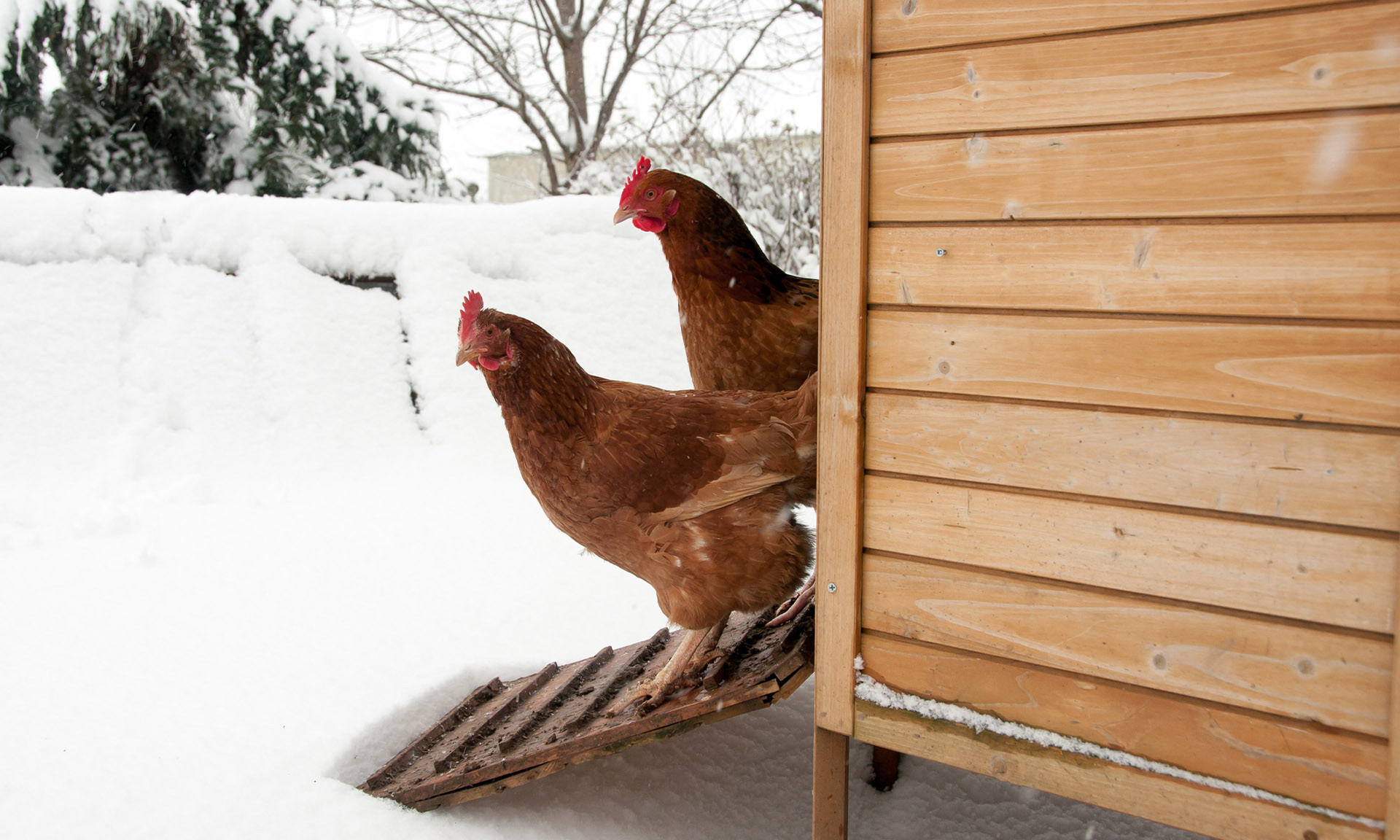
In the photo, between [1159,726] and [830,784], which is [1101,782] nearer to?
[1159,726]

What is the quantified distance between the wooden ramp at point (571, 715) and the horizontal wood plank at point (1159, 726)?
15.0 inches

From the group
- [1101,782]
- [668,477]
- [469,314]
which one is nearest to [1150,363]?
[1101,782]

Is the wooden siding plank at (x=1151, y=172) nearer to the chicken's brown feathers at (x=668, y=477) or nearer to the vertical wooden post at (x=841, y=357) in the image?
the vertical wooden post at (x=841, y=357)

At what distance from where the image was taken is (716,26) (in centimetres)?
866

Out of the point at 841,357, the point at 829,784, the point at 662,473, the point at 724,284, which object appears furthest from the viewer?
the point at 724,284

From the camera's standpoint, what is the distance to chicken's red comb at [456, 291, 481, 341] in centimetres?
193

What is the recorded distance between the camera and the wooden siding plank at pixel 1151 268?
1.17 meters

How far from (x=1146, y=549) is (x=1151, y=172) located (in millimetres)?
587

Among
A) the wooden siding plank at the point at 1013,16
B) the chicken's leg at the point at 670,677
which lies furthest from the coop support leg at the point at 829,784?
the wooden siding plank at the point at 1013,16

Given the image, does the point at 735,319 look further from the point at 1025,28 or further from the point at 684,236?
the point at 1025,28

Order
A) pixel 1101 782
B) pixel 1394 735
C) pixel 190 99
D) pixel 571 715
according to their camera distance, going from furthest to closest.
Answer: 1. pixel 190 99
2. pixel 571 715
3. pixel 1101 782
4. pixel 1394 735

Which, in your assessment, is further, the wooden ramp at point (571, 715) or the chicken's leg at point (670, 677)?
the chicken's leg at point (670, 677)

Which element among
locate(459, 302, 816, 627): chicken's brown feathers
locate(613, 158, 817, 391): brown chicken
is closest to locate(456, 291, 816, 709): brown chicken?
locate(459, 302, 816, 627): chicken's brown feathers

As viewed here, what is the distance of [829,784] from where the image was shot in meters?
1.75
